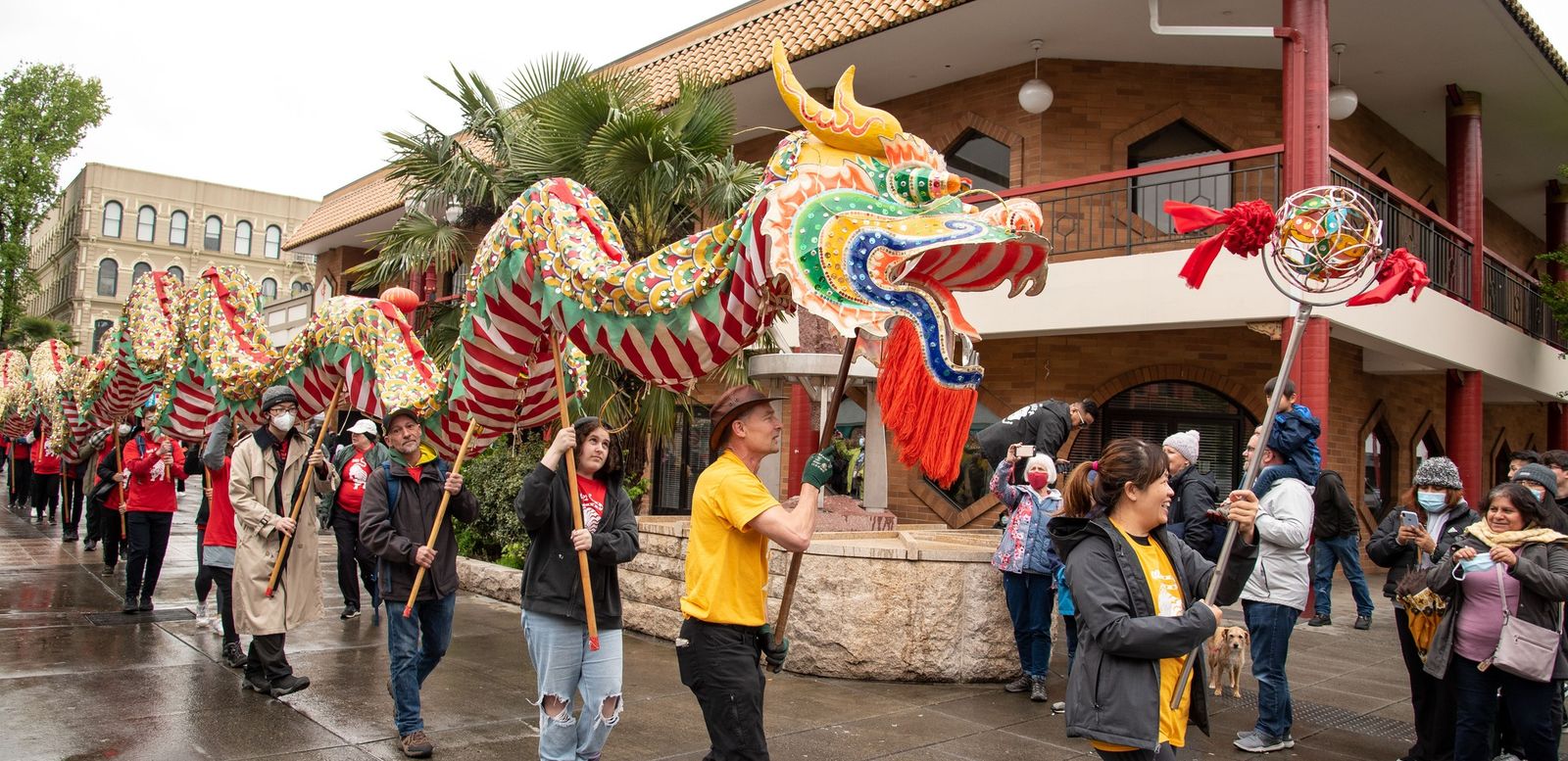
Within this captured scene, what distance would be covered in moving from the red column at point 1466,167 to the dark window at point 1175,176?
3.34 meters

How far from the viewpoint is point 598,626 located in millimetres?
4570

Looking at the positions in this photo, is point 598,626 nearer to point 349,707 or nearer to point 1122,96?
point 349,707

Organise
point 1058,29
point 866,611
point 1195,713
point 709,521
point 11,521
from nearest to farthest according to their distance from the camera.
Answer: point 1195,713 → point 709,521 → point 866,611 → point 1058,29 → point 11,521

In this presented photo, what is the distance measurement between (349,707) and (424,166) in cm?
804

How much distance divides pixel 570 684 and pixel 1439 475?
15.0 feet

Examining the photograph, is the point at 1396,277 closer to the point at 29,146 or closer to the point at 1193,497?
the point at 1193,497

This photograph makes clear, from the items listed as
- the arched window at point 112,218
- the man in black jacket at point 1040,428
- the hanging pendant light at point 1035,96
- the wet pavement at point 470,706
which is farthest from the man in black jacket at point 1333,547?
the arched window at point 112,218

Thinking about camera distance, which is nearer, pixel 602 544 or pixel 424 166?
pixel 602 544

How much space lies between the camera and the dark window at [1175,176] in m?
13.2

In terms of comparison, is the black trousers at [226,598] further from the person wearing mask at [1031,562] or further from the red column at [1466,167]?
the red column at [1466,167]

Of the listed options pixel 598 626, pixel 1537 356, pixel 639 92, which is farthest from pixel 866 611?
pixel 1537 356

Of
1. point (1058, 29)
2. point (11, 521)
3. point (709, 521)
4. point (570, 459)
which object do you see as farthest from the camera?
point (11, 521)

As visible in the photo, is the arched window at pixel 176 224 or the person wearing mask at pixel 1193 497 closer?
the person wearing mask at pixel 1193 497

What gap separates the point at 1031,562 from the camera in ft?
21.5
